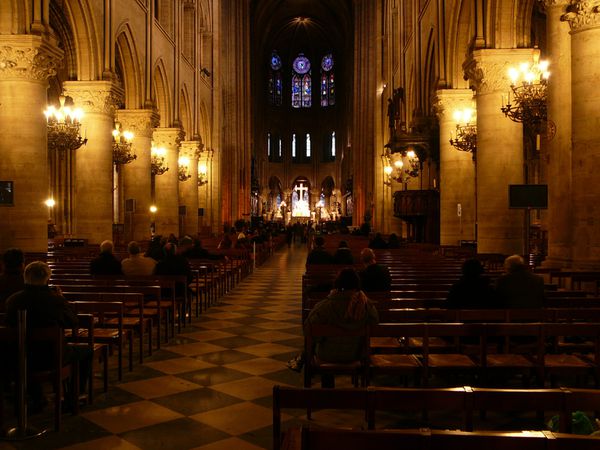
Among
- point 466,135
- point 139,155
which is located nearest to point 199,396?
point 466,135

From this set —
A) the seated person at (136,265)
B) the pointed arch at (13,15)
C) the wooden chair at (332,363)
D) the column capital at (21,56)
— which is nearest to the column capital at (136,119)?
the column capital at (21,56)

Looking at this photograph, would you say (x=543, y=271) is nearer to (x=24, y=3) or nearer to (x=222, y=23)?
(x=24, y=3)

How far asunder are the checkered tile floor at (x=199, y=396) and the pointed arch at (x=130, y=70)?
15.1m

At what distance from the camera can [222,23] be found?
136ft

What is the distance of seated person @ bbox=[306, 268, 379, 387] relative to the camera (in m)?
4.81

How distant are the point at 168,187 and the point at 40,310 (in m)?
22.7

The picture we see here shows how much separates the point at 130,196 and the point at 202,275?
35.9 ft

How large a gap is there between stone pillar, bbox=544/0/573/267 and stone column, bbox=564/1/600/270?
0.61 m

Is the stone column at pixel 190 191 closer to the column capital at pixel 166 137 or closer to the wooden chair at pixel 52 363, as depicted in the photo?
the column capital at pixel 166 137

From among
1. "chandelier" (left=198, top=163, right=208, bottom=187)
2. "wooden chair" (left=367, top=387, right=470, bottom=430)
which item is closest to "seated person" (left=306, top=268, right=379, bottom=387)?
"wooden chair" (left=367, top=387, right=470, bottom=430)

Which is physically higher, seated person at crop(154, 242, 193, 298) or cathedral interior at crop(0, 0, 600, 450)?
cathedral interior at crop(0, 0, 600, 450)

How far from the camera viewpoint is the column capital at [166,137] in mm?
26672

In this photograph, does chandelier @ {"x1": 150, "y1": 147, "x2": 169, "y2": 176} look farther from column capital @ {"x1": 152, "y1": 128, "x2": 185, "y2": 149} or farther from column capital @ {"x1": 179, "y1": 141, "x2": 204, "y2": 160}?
column capital @ {"x1": 179, "y1": 141, "x2": 204, "y2": 160}

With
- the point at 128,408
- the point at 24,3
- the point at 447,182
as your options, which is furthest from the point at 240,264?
the point at 128,408
